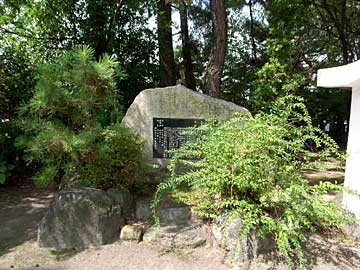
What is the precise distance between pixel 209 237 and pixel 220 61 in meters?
4.06

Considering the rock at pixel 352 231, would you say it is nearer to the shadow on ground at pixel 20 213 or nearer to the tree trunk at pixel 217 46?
the shadow on ground at pixel 20 213

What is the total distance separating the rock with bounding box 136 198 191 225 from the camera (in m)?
3.44

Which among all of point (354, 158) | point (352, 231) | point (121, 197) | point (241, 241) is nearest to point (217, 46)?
point (354, 158)

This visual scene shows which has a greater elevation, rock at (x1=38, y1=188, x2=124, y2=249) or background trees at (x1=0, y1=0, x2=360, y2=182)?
background trees at (x1=0, y1=0, x2=360, y2=182)

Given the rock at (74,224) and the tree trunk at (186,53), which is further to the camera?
the tree trunk at (186,53)

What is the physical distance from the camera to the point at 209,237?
10.5ft

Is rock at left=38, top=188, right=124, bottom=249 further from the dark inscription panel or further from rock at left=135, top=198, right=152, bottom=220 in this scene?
the dark inscription panel

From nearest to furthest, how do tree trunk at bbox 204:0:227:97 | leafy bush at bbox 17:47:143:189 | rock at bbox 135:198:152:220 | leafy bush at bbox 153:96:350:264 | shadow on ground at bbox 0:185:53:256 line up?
1. leafy bush at bbox 153:96:350:264
2. shadow on ground at bbox 0:185:53:256
3. leafy bush at bbox 17:47:143:189
4. rock at bbox 135:198:152:220
5. tree trunk at bbox 204:0:227:97

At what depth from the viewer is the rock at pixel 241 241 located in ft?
9.53

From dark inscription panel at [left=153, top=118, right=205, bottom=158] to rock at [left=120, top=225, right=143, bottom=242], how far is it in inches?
66.2

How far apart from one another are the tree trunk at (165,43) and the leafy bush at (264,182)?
4.88 m

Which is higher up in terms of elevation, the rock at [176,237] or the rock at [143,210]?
the rock at [143,210]

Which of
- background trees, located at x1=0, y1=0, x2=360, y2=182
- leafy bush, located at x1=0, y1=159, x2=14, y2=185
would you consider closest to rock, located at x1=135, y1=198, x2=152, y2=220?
background trees, located at x1=0, y1=0, x2=360, y2=182

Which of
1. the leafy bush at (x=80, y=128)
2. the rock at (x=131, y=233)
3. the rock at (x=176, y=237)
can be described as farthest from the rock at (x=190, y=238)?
the leafy bush at (x=80, y=128)
